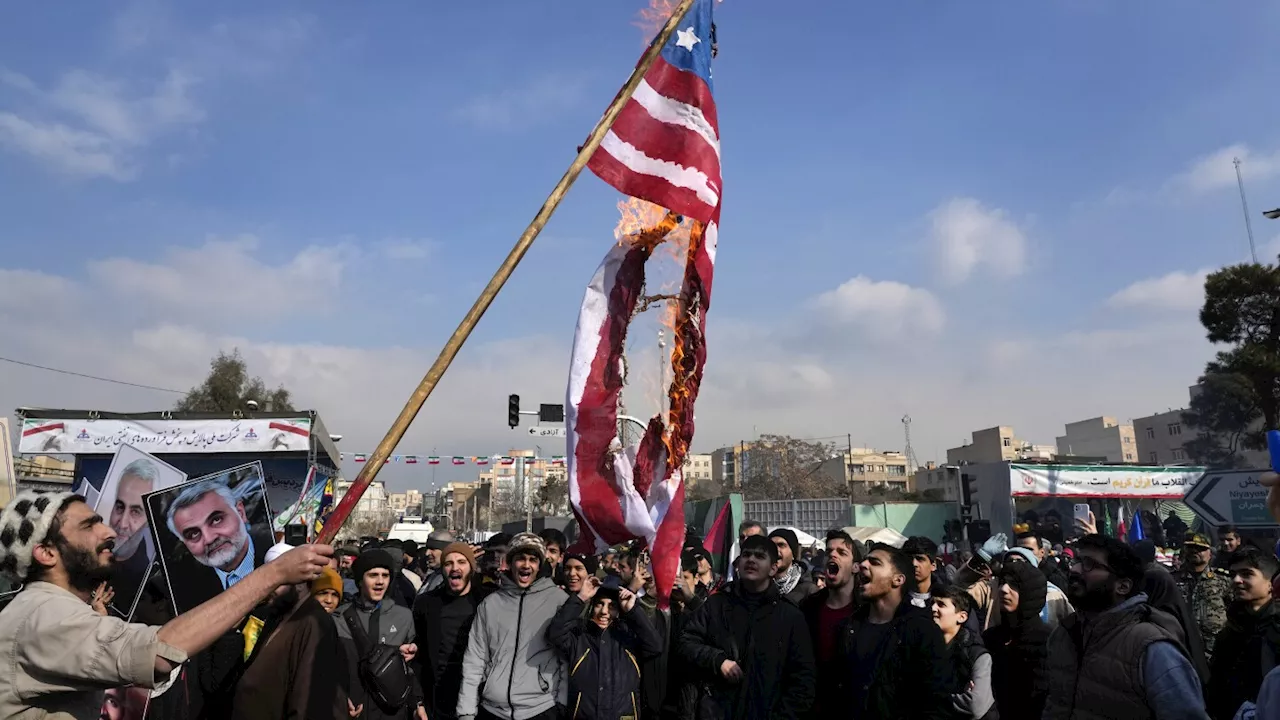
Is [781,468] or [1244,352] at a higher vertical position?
[1244,352]

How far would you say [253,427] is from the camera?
31.0 meters

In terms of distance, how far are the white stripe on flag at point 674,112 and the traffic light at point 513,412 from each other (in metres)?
15.5

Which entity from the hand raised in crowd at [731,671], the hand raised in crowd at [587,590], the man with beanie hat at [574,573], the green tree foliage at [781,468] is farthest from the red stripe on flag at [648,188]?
the green tree foliage at [781,468]

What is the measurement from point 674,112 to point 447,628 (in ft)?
13.7

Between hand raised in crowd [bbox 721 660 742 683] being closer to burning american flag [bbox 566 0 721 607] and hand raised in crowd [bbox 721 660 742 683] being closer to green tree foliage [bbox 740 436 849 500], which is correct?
burning american flag [bbox 566 0 721 607]

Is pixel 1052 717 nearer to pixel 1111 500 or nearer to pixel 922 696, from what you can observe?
pixel 922 696

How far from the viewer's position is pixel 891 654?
4.34m

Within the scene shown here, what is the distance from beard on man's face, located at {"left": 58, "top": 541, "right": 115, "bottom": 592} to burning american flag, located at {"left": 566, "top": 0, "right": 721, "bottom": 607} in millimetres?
2728

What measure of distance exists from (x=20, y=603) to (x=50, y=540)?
24 centimetres

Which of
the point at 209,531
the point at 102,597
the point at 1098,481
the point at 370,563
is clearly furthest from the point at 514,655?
the point at 1098,481

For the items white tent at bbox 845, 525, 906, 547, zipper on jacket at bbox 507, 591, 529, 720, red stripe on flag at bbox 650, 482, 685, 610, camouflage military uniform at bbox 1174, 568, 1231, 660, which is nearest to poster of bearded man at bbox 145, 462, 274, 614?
zipper on jacket at bbox 507, 591, 529, 720

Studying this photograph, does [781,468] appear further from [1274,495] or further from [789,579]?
[1274,495]

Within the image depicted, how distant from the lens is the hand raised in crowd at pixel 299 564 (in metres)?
2.55

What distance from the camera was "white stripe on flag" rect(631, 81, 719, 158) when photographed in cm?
541
